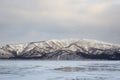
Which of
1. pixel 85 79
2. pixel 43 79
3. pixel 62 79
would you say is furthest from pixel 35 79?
pixel 85 79

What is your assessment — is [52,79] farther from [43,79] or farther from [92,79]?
[92,79]

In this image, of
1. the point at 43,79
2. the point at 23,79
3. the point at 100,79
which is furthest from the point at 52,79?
the point at 100,79

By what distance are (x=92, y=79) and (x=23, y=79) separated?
810 cm

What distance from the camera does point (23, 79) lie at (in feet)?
118

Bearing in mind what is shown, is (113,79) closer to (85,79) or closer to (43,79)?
(85,79)

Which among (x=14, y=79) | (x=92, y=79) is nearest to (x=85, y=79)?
(x=92, y=79)

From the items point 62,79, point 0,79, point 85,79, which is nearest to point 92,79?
point 85,79

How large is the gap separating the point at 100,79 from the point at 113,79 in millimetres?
1518

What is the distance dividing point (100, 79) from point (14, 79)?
10117 millimetres

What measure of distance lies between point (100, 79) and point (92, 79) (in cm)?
93

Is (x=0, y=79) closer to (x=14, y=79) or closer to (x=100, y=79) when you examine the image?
(x=14, y=79)

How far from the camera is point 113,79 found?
35750 millimetres

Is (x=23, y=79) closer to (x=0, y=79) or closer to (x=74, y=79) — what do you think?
(x=0, y=79)

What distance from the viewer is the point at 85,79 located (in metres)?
35.9
